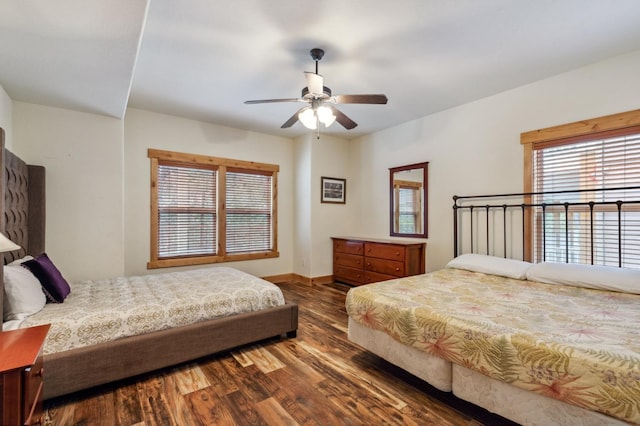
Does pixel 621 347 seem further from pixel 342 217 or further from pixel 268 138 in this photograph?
pixel 268 138

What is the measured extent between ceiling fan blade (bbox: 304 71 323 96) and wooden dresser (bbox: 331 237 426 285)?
242cm

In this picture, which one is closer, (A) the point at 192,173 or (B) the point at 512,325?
(B) the point at 512,325

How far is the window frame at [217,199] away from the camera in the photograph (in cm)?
405

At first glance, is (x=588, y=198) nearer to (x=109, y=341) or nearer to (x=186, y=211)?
(x=109, y=341)

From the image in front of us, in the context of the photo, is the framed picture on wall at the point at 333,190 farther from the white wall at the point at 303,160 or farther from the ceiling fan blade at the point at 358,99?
the ceiling fan blade at the point at 358,99

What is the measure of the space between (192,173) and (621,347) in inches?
183

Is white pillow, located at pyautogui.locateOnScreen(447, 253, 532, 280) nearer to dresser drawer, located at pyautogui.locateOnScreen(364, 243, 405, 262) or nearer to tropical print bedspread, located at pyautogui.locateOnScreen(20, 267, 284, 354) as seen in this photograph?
dresser drawer, located at pyautogui.locateOnScreen(364, 243, 405, 262)

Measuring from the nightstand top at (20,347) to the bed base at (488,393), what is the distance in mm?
1908

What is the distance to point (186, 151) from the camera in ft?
14.1

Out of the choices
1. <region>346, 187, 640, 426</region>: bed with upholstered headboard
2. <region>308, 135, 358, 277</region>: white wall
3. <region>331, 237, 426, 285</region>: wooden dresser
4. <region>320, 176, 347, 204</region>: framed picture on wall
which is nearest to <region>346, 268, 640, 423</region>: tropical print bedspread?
<region>346, 187, 640, 426</region>: bed with upholstered headboard

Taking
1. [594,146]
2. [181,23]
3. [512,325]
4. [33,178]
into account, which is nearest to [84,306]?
[33,178]

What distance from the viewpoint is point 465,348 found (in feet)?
5.33

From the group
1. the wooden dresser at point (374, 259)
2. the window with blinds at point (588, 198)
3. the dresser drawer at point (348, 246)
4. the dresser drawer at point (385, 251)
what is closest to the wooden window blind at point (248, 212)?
the dresser drawer at point (348, 246)

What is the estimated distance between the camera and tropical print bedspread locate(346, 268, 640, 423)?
1232 millimetres
